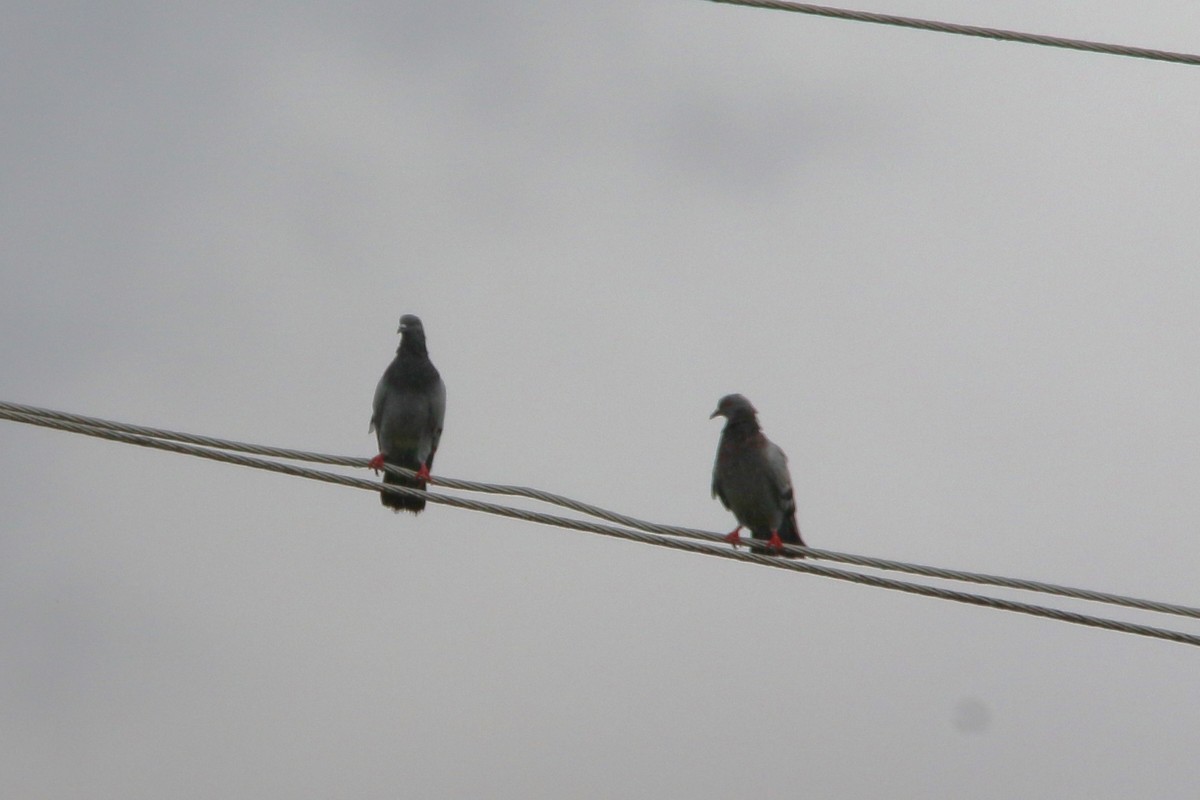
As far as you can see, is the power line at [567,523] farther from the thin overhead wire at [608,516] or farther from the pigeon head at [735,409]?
the pigeon head at [735,409]

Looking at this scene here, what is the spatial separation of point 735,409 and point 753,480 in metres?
0.61

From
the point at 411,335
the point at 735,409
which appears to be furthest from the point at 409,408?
the point at 735,409

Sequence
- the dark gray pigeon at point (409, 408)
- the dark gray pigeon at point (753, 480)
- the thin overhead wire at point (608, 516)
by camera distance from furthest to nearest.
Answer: the dark gray pigeon at point (409, 408)
the dark gray pigeon at point (753, 480)
the thin overhead wire at point (608, 516)

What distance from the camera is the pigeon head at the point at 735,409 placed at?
10.1 meters

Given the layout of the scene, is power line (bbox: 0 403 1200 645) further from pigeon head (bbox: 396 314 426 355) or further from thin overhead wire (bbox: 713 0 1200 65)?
pigeon head (bbox: 396 314 426 355)

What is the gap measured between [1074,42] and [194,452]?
3.24 metres

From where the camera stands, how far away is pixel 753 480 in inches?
382

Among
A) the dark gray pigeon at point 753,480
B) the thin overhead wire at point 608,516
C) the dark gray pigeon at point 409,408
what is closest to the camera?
the thin overhead wire at point 608,516

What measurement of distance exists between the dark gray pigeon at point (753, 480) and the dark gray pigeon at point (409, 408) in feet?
6.17

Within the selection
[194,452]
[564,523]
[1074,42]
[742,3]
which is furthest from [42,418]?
[1074,42]

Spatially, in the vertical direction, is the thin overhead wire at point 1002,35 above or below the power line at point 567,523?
above

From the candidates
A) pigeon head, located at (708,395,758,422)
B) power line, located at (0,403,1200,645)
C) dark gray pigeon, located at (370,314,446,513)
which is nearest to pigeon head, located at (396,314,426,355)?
dark gray pigeon, located at (370,314,446,513)

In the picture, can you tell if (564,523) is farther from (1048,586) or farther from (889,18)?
(889,18)

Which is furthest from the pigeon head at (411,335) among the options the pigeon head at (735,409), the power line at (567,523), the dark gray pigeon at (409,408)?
the power line at (567,523)
